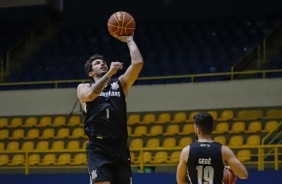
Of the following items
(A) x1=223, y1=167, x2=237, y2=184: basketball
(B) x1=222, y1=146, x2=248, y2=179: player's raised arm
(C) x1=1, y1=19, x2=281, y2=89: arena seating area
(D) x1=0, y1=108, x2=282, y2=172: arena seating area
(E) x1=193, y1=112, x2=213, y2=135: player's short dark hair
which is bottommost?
(A) x1=223, y1=167, x2=237, y2=184: basketball

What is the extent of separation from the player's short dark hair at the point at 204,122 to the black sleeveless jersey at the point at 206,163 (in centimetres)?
11

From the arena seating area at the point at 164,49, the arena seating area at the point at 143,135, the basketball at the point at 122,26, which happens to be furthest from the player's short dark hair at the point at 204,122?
the arena seating area at the point at 164,49

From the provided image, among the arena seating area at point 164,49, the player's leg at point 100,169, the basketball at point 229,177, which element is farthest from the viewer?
the arena seating area at point 164,49

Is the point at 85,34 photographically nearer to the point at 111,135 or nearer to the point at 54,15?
the point at 54,15

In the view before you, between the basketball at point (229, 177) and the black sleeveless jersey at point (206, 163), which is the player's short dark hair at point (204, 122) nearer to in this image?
the black sleeveless jersey at point (206, 163)

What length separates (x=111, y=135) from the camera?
18.4 ft

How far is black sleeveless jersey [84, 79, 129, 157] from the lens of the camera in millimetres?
5602

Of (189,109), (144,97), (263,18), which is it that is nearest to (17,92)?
(144,97)

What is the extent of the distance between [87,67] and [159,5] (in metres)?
15.7

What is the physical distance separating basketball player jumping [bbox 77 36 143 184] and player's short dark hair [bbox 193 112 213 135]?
2.42 feet

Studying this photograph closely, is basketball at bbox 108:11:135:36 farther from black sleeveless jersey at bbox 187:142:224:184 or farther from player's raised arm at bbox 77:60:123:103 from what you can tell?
black sleeveless jersey at bbox 187:142:224:184

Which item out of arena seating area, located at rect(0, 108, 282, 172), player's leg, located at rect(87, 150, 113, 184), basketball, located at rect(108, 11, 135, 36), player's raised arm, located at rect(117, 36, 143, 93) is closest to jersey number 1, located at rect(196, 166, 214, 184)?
player's leg, located at rect(87, 150, 113, 184)

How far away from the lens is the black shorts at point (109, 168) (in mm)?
5523

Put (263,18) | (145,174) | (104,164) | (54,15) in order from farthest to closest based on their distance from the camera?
(54,15), (263,18), (145,174), (104,164)
